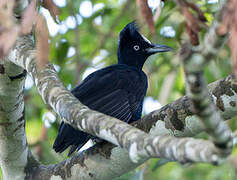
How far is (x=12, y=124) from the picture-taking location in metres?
3.41

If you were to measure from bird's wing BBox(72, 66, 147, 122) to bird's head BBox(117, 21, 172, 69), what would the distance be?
750mm

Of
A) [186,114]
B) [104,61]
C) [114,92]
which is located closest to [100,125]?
[186,114]

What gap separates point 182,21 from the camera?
4.64m

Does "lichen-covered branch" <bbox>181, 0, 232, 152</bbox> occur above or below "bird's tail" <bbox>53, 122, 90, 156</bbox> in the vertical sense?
above

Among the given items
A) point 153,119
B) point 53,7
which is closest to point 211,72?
point 153,119

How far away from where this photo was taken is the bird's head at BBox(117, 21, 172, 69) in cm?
506

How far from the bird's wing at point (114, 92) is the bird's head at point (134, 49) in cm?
75

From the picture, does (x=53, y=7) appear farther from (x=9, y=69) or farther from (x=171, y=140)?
(x=9, y=69)

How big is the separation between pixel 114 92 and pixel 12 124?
0.99 m

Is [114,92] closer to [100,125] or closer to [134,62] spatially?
[134,62]

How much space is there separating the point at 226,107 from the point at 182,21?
76.2 inches

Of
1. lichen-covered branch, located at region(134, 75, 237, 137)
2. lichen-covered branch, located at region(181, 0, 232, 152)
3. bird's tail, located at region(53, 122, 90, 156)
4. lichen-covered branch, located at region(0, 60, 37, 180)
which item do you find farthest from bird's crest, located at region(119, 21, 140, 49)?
lichen-covered branch, located at region(181, 0, 232, 152)

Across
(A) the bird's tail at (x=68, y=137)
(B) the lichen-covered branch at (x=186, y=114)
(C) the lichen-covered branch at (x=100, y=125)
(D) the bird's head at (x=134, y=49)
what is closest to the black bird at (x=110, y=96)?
(A) the bird's tail at (x=68, y=137)

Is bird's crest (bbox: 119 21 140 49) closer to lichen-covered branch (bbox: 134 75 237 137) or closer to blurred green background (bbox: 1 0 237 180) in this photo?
blurred green background (bbox: 1 0 237 180)
